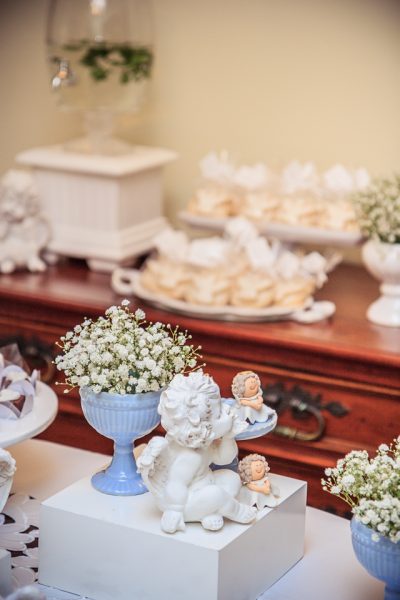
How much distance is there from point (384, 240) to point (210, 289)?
46 cm

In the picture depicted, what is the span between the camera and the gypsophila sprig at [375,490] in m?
1.54

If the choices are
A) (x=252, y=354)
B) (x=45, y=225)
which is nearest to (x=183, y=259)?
(x=252, y=354)

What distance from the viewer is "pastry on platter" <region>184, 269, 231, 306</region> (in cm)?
277

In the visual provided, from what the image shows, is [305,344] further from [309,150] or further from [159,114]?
[159,114]

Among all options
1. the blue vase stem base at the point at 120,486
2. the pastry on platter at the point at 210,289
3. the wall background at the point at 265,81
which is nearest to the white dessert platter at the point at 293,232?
the pastry on platter at the point at 210,289

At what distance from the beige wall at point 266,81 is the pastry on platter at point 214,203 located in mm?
327

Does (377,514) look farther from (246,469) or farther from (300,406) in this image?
(300,406)

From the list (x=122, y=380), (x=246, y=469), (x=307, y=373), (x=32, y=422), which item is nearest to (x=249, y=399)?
(x=246, y=469)

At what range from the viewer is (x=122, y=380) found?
1784mm

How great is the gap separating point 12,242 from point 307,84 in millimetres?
1008

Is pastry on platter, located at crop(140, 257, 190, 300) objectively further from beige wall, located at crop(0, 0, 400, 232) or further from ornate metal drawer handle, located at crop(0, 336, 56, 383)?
beige wall, located at crop(0, 0, 400, 232)

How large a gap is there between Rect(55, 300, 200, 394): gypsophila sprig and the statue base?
18 centimetres

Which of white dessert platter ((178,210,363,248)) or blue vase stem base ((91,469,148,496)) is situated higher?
white dessert platter ((178,210,363,248))

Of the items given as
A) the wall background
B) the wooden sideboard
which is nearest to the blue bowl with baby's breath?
the wooden sideboard
